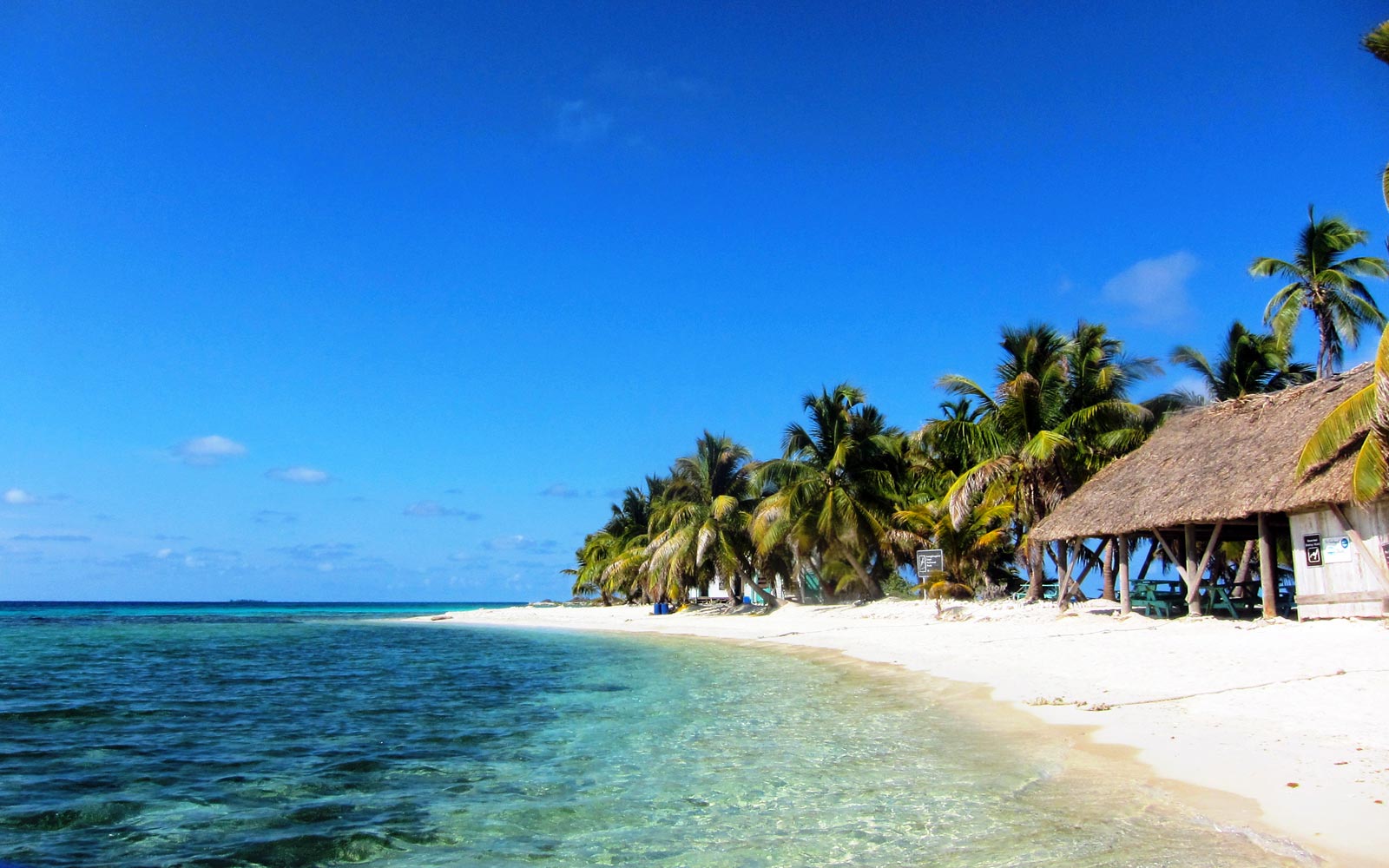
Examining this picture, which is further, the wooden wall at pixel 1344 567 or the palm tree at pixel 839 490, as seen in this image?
the palm tree at pixel 839 490

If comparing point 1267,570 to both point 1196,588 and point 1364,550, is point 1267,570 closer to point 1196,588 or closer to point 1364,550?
point 1196,588

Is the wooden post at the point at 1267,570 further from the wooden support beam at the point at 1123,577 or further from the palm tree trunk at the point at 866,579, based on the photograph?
the palm tree trunk at the point at 866,579

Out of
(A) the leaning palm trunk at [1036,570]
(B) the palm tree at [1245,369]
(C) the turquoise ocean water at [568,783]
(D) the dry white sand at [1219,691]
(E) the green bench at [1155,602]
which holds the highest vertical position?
(B) the palm tree at [1245,369]

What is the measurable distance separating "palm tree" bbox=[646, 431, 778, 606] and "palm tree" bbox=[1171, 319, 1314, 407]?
14.2 meters

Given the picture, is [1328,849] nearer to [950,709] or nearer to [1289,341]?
[950,709]

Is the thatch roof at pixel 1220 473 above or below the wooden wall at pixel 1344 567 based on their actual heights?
above

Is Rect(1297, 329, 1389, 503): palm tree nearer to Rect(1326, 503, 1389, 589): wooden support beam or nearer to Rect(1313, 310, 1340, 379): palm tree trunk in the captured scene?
Rect(1326, 503, 1389, 589): wooden support beam

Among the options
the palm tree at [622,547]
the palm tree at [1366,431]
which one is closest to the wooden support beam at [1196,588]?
the palm tree at [1366,431]

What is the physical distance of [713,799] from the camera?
6.25 metres

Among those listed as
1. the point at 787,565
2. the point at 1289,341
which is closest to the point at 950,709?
the point at 1289,341

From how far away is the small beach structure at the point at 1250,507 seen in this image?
12.5 m

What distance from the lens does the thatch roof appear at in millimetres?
13258

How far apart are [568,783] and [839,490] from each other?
21038 millimetres

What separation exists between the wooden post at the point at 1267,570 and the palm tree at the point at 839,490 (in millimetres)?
13073
